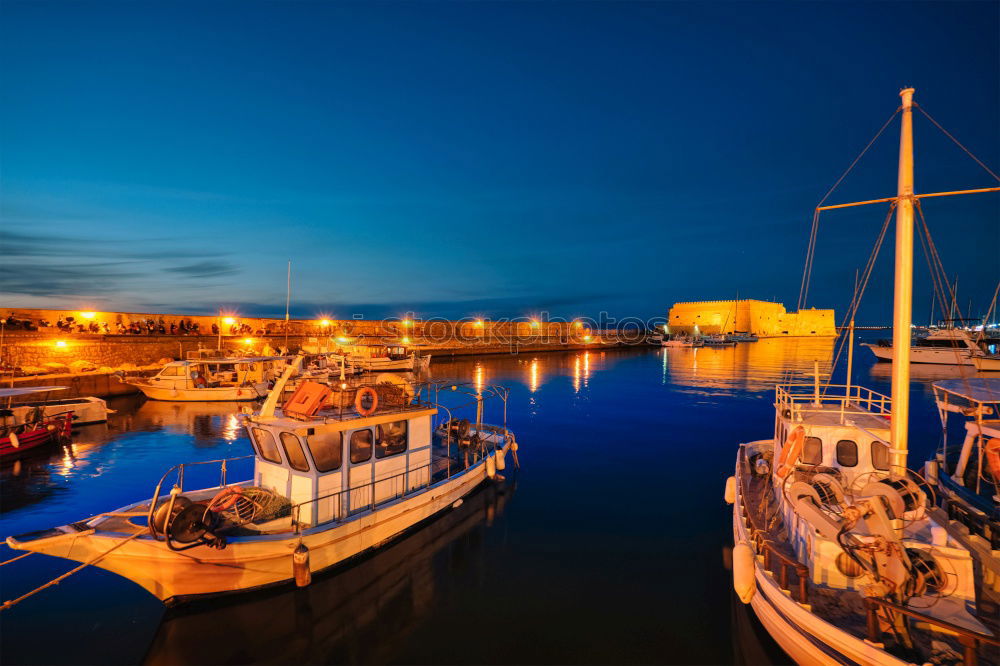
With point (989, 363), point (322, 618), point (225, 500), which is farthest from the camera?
point (989, 363)

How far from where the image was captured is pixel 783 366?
61.7 meters

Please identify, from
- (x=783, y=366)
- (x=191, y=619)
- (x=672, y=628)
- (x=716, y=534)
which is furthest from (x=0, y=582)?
(x=783, y=366)

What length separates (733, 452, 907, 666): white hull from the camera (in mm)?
5789

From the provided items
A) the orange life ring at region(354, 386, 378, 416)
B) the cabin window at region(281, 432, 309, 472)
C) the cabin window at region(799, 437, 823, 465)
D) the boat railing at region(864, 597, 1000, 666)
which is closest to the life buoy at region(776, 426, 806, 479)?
the cabin window at region(799, 437, 823, 465)

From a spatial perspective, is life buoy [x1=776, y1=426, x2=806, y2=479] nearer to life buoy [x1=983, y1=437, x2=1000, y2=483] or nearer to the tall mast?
the tall mast

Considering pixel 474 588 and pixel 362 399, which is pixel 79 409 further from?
pixel 474 588

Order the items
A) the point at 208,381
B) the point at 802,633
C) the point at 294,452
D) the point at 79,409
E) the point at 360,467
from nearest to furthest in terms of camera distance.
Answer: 1. the point at 802,633
2. the point at 294,452
3. the point at 360,467
4. the point at 79,409
5. the point at 208,381

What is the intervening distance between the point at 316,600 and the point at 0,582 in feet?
23.5

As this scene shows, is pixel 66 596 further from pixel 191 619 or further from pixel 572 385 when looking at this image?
pixel 572 385

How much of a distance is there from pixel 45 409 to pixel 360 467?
21.4 meters

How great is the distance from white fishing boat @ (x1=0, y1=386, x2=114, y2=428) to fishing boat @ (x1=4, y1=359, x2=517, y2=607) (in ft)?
49.2

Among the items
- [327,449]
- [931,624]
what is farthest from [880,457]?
[327,449]

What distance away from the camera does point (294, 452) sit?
372 inches

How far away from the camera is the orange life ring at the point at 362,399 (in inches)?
396
